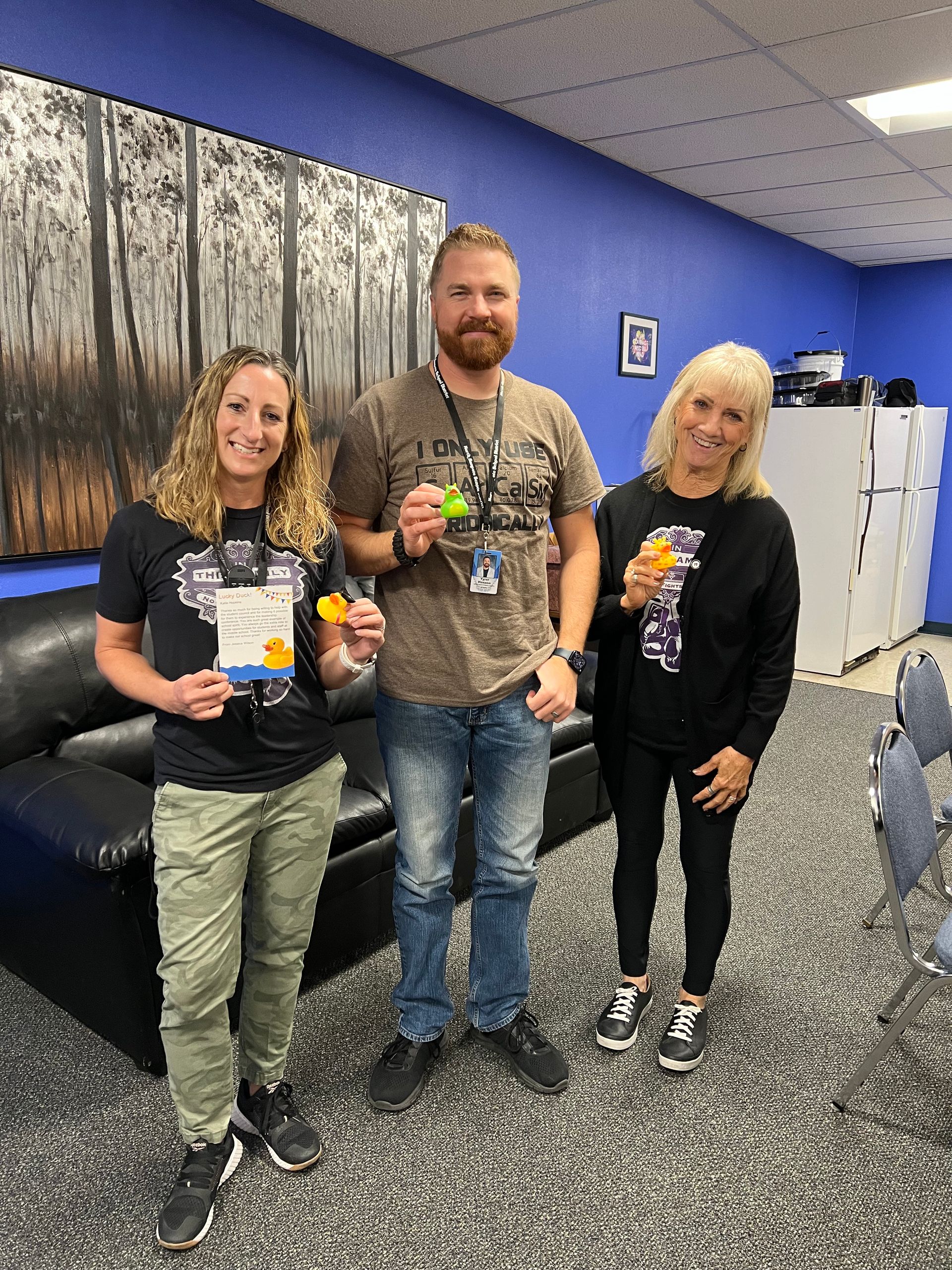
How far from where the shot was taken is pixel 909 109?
12.5 feet

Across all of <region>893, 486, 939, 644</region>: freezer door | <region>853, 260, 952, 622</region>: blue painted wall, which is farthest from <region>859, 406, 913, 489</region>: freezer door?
<region>853, 260, 952, 622</region>: blue painted wall

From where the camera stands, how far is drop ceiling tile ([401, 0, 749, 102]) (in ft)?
9.20

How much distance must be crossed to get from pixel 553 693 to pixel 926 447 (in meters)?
5.62

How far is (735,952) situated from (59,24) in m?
3.08

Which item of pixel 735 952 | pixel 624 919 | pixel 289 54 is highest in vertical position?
pixel 289 54

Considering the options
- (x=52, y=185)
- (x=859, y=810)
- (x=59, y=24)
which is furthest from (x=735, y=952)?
(x=59, y=24)

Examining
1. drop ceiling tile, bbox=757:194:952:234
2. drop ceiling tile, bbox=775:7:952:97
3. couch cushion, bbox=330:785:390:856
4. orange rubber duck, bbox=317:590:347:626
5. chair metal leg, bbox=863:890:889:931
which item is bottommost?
chair metal leg, bbox=863:890:889:931

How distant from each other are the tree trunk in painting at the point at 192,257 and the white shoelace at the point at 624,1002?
2.14 m

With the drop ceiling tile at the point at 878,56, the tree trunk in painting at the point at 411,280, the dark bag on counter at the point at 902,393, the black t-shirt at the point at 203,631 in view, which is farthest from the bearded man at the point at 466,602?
the dark bag on counter at the point at 902,393

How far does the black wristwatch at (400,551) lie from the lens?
1.61m

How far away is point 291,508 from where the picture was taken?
1558 millimetres

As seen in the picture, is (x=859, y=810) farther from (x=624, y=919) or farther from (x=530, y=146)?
(x=530, y=146)

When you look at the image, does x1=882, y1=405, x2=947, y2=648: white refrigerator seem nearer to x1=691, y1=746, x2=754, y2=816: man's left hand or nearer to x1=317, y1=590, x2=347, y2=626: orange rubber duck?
x1=691, y1=746, x2=754, y2=816: man's left hand

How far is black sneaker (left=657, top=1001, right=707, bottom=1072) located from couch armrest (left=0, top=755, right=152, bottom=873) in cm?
123
